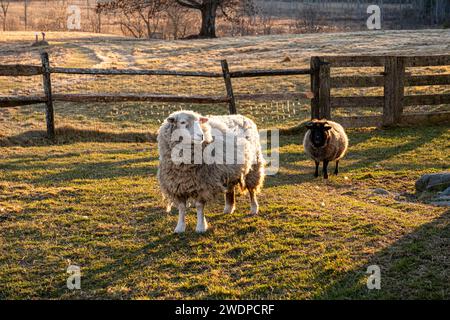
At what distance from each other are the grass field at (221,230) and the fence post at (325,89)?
1224 millimetres

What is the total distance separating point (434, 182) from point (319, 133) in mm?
2172

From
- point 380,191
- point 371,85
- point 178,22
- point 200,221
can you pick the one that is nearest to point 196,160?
point 200,221

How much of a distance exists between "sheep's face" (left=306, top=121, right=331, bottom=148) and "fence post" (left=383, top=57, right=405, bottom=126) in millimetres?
4143

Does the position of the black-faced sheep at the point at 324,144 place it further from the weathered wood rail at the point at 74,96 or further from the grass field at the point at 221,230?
the weathered wood rail at the point at 74,96

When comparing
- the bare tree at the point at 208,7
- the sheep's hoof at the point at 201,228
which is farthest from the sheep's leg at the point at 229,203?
the bare tree at the point at 208,7

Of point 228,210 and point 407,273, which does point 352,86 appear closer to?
point 228,210

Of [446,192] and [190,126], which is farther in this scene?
[446,192]

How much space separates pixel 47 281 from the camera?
18.4 ft

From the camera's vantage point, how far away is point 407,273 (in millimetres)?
5504

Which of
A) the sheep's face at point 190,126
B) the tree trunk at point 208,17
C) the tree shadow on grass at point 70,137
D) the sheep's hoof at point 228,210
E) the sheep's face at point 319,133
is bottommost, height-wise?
the sheep's hoof at point 228,210

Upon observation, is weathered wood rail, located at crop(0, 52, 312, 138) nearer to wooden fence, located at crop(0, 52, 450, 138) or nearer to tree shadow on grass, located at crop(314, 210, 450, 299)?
wooden fence, located at crop(0, 52, 450, 138)

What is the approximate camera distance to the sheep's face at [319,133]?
9.97 metres
